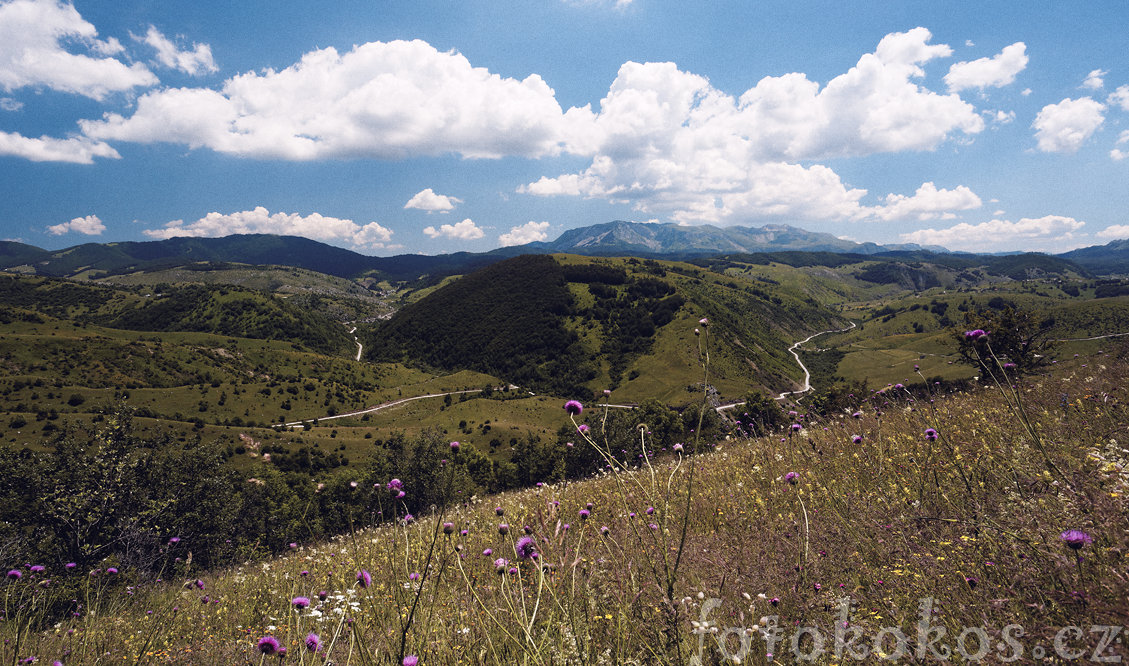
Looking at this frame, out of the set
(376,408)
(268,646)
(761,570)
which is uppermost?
(268,646)

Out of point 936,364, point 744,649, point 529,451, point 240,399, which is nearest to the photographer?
point 744,649

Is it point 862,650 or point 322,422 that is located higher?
point 862,650

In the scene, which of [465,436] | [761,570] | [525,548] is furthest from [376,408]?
[761,570]

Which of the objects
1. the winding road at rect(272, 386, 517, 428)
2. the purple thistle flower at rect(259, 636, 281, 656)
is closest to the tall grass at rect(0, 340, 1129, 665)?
the purple thistle flower at rect(259, 636, 281, 656)

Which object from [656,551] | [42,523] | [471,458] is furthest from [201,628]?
[471,458]

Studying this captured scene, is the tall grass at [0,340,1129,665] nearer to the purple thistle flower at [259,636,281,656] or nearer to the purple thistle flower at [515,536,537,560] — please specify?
the purple thistle flower at [515,536,537,560]

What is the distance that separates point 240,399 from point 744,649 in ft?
510

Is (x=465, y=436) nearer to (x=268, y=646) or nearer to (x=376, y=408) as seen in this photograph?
(x=376, y=408)

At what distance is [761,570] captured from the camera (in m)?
3.49

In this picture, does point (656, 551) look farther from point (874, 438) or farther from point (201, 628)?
point (201, 628)

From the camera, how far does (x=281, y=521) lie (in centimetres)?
4909

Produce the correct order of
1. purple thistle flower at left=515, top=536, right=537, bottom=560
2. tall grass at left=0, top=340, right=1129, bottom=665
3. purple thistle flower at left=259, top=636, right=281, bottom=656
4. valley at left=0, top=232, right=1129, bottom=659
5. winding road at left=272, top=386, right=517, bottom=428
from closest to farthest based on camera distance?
purple thistle flower at left=259, top=636, right=281, bottom=656
tall grass at left=0, top=340, right=1129, bottom=665
purple thistle flower at left=515, top=536, right=537, bottom=560
valley at left=0, top=232, right=1129, bottom=659
winding road at left=272, top=386, right=517, bottom=428

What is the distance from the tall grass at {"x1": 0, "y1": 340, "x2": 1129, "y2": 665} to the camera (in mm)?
2465

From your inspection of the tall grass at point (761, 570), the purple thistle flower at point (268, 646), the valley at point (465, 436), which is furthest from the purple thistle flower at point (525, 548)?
the purple thistle flower at point (268, 646)
